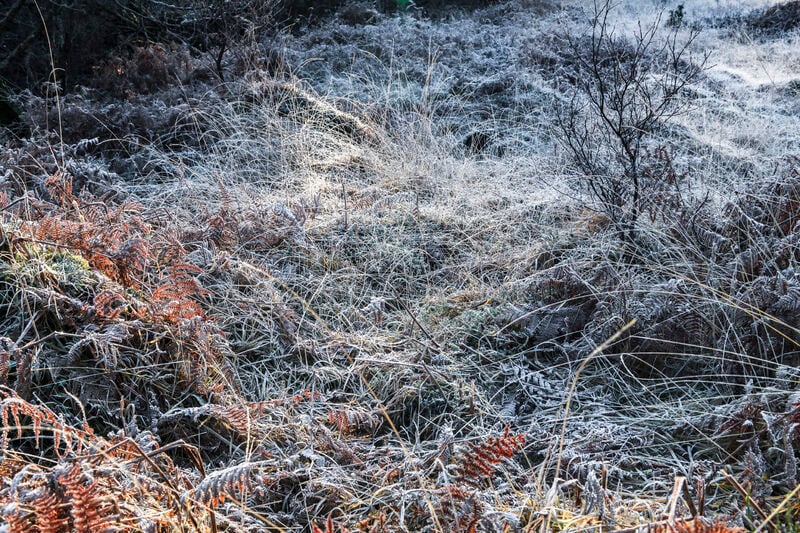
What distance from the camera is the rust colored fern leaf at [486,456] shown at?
1.78 meters

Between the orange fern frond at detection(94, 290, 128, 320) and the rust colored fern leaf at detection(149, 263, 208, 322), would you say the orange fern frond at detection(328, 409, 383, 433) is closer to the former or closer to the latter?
the rust colored fern leaf at detection(149, 263, 208, 322)

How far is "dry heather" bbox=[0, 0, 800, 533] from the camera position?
1853mm

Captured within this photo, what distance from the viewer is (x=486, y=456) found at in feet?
5.96

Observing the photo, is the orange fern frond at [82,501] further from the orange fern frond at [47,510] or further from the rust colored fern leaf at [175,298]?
the rust colored fern leaf at [175,298]

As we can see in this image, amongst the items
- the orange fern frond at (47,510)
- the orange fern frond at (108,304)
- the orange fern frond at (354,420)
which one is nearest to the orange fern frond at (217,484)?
the orange fern frond at (47,510)

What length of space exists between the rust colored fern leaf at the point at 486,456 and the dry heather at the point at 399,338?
1 centimetres

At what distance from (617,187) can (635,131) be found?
416mm

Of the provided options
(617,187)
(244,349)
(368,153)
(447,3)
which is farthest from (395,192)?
(447,3)

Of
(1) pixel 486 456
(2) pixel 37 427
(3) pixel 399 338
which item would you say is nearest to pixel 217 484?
(2) pixel 37 427

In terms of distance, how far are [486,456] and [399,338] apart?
127cm

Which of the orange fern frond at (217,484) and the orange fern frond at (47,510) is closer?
the orange fern frond at (47,510)

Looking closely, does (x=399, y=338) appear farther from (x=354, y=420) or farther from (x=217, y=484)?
(x=217, y=484)

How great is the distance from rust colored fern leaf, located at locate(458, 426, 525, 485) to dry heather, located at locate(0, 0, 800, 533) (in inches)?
0.6

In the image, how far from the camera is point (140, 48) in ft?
24.1
